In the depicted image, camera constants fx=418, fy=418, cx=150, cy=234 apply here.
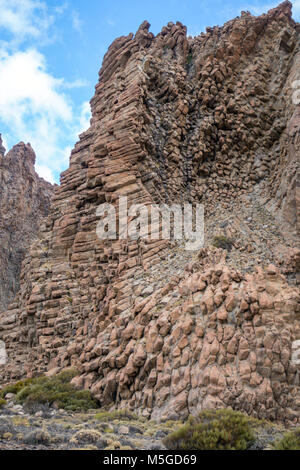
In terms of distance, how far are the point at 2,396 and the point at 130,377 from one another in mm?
9051

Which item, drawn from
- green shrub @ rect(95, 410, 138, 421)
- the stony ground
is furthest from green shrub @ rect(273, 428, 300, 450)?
green shrub @ rect(95, 410, 138, 421)

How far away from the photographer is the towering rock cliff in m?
17.1

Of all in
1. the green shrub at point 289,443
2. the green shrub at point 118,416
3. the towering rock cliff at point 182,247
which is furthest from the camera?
the towering rock cliff at point 182,247

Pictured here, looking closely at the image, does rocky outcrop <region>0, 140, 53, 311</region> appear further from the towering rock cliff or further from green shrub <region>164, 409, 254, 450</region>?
green shrub <region>164, 409, 254, 450</region>

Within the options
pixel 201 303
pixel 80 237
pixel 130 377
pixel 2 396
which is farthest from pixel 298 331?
pixel 80 237

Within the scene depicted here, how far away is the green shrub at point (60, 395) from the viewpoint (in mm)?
18812

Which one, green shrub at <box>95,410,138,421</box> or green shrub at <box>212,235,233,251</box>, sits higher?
green shrub at <box>212,235,233,251</box>

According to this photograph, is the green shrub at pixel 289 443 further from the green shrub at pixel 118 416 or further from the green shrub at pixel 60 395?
the green shrub at pixel 60 395

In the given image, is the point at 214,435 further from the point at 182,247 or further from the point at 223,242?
the point at 182,247

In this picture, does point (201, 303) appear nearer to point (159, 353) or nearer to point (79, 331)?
point (159, 353)

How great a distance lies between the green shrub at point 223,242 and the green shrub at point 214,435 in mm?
11950

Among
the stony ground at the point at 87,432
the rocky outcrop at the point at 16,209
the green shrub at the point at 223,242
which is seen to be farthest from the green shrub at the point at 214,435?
the rocky outcrop at the point at 16,209

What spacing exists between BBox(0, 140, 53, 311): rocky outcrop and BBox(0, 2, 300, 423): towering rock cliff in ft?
133

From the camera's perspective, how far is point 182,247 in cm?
2556
